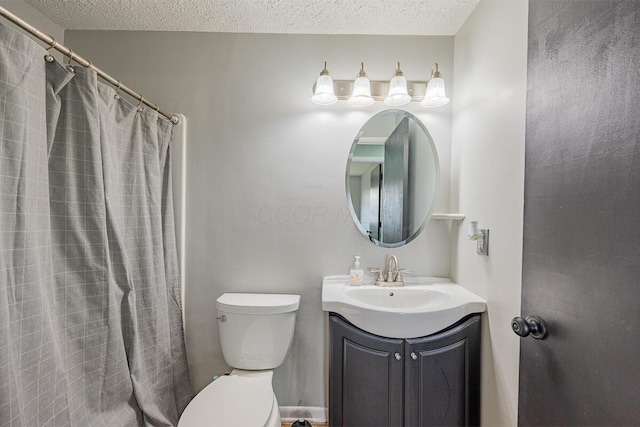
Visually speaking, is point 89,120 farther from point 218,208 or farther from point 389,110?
point 389,110

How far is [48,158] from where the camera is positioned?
1098mm

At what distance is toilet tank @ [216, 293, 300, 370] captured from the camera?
1598mm

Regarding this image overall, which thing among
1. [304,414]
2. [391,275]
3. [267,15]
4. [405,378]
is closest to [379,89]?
[267,15]

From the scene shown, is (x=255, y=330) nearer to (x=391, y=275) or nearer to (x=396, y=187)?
(x=391, y=275)

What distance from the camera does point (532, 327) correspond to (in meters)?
0.92

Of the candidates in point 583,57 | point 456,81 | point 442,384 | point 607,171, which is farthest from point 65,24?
point 442,384

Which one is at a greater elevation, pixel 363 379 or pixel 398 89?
pixel 398 89

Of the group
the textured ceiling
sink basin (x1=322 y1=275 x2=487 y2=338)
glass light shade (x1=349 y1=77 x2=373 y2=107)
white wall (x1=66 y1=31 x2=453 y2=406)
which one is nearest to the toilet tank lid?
white wall (x1=66 y1=31 x2=453 y2=406)

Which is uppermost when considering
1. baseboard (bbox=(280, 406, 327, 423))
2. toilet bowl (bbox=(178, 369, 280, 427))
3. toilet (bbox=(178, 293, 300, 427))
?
toilet (bbox=(178, 293, 300, 427))

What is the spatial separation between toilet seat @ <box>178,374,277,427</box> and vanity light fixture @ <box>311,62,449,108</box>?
148 centimetres

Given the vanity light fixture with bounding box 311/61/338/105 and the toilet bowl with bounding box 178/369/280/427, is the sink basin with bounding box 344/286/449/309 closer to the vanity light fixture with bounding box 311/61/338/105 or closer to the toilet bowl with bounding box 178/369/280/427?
the toilet bowl with bounding box 178/369/280/427

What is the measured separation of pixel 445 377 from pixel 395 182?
3.36 feet

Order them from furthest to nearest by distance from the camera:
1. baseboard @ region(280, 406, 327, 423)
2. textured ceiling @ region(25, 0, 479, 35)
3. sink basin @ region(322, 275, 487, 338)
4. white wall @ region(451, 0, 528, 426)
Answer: baseboard @ region(280, 406, 327, 423) < textured ceiling @ region(25, 0, 479, 35) < sink basin @ region(322, 275, 487, 338) < white wall @ region(451, 0, 528, 426)

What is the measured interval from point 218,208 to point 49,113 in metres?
0.88
